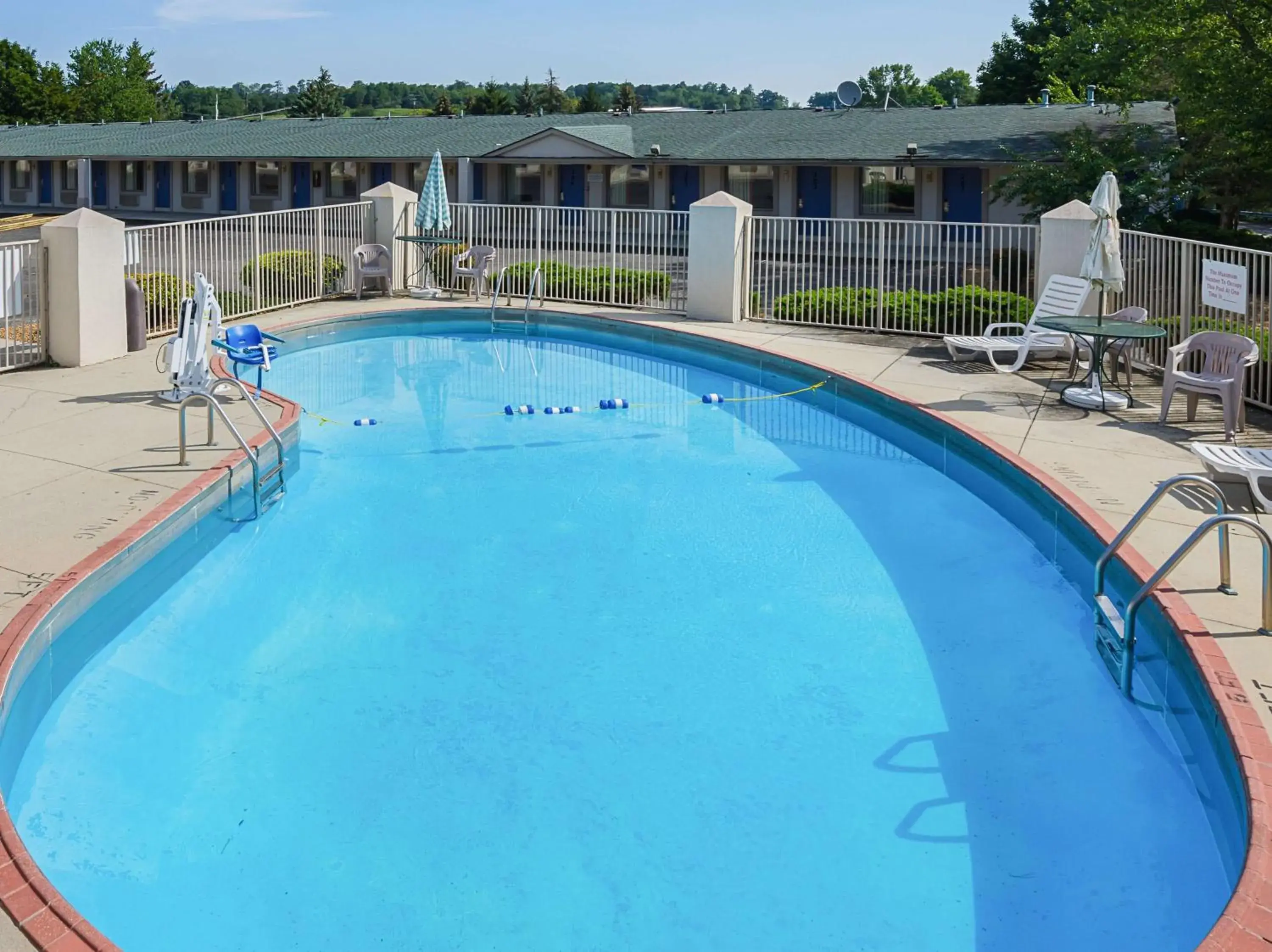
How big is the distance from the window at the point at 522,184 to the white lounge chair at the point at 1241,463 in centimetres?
3412

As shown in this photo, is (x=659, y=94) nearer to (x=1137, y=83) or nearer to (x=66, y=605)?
(x=1137, y=83)

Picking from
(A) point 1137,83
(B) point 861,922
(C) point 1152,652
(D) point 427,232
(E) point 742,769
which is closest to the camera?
(B) point 861,922

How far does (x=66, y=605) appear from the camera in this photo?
269 inches

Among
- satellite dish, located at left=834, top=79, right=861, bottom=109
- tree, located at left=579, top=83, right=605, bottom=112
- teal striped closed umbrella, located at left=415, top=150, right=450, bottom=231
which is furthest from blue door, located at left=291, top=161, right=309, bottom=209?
tree, located at left=579, top=83, right=605, bottom=112

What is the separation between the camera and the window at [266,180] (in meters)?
45.0

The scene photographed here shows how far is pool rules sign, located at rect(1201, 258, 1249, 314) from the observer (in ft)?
37.1

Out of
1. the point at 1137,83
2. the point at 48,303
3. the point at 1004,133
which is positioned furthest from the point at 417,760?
the point at 1004,133

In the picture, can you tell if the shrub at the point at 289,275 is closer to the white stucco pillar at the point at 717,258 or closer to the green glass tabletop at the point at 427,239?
the green glass tabletop at the point at 427,239

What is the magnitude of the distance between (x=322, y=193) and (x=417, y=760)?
4131 cm

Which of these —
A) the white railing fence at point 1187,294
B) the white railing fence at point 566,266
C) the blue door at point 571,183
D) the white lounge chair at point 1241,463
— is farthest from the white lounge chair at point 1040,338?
the blue door at point 571,183

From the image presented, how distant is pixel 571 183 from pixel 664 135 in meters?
3.41

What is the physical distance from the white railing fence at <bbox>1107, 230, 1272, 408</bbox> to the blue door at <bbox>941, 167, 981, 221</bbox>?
65.2ft

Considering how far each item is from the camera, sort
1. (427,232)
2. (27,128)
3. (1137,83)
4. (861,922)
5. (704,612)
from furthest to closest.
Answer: (27,128), (1137,83), (427,232), (704,612), (861,922)

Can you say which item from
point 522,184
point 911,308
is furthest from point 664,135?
point 911,308
